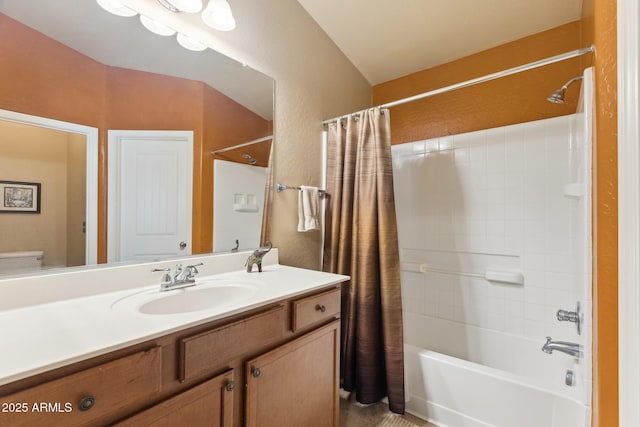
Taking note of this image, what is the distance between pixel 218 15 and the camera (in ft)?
4.53

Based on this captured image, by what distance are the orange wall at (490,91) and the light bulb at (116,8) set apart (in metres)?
2.02

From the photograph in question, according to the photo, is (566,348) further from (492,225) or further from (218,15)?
(218,15)

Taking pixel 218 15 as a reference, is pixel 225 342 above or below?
below

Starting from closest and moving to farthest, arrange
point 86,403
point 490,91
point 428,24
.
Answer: point 86,403
point 428,24
point 490,91

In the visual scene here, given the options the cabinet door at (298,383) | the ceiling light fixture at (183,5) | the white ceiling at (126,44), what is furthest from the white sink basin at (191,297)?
the ceiling light fixture at (183,5)

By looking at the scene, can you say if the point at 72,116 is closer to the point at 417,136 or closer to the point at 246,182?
the point at 246,182

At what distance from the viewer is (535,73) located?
1.94 m

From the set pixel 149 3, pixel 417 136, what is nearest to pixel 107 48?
pixel 149 3

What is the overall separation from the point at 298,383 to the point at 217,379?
40 cm

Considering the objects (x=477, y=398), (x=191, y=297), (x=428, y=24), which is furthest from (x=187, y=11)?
(x=477, y=398)

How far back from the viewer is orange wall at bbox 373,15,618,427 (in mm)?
715

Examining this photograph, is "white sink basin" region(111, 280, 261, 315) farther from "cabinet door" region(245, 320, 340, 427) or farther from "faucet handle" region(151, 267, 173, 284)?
"cabinet door" region(245, 320, 340, 427)

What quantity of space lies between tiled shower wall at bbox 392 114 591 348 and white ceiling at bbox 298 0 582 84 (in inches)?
26.1

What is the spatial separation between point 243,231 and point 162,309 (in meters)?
0.60
